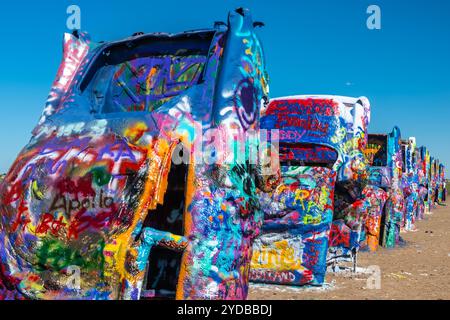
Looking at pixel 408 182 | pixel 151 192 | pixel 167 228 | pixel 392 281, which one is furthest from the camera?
pixel 408 182

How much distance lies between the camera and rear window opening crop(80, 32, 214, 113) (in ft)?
14.7

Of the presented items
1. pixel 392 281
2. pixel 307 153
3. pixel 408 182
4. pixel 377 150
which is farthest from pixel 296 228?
pixel 408 182

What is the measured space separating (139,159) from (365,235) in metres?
8.66

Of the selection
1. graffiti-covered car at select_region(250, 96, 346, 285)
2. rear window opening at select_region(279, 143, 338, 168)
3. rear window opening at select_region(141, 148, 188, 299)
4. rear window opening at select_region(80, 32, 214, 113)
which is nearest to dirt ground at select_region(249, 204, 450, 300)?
graffiti-covered car at select_region(250, 96, 346, 285)

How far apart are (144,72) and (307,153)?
3.54 m

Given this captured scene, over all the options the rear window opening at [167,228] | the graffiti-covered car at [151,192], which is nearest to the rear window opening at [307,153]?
the graffiti-covered car at [151,192]

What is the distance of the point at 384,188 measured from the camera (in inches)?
456

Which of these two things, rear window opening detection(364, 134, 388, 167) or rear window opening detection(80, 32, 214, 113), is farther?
rear window opening detection(364, 134, 388, 167)

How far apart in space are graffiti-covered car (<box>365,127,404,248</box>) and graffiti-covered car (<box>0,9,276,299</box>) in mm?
7975

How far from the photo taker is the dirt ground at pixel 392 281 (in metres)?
6.87

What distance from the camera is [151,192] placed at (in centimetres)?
355

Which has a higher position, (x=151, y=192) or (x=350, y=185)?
(x=350, y=185)

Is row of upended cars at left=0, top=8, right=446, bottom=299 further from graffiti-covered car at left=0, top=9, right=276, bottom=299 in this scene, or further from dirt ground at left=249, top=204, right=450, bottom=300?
dirt ground at left=249, top=204, right=450, bottom=300

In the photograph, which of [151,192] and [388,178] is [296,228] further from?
[388,178]
